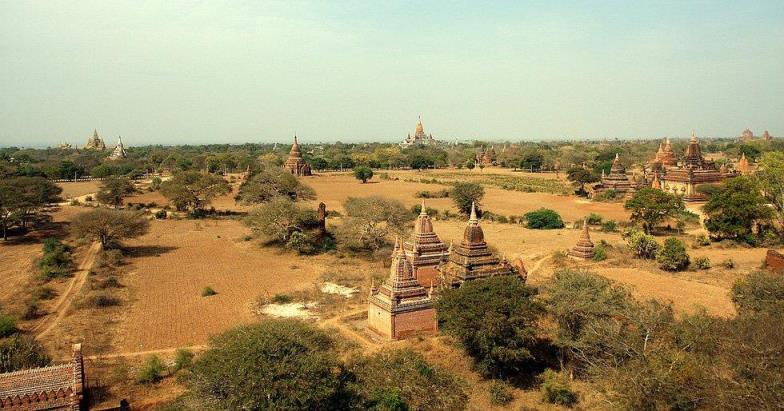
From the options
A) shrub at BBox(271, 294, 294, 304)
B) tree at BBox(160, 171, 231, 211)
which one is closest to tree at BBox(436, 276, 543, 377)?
shrub at BBox(271, 294, 294, 304)

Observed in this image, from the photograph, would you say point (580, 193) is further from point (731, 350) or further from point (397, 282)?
point (731, 350)

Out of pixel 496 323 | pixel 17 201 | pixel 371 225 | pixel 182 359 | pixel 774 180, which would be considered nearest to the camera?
pixel 496 323

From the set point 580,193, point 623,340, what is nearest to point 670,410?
point 623,340

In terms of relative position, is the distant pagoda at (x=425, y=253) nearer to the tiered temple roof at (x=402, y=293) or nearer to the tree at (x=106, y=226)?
the tiered temple roof at (x=402, y=293)

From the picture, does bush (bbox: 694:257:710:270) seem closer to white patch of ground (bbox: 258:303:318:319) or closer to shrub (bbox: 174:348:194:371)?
white patch of ground (bbox: 258:303:318:319)

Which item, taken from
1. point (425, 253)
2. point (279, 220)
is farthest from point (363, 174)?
point (425, 253)

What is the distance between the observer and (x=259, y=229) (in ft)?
131

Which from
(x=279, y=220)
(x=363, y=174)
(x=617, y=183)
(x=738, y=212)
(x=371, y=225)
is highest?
(x=617, y=183)

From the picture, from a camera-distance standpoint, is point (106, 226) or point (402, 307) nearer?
point (402, 307)

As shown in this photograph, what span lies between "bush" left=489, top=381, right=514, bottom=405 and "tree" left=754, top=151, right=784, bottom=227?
104 ft

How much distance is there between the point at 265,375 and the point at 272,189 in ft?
150

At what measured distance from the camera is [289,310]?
993 inches

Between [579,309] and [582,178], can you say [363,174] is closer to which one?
[582,178]

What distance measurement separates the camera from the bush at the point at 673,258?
29.5 m
